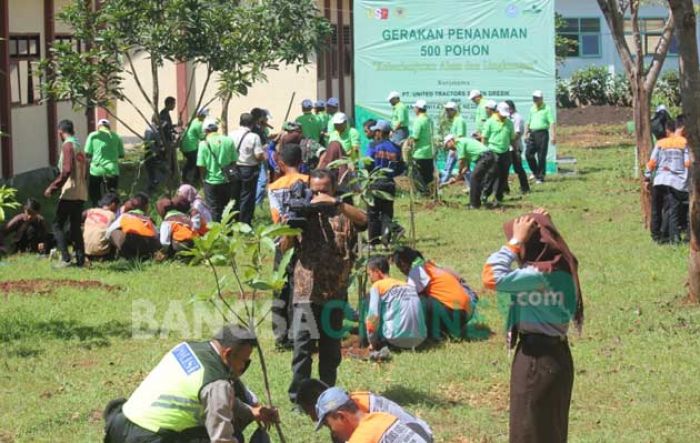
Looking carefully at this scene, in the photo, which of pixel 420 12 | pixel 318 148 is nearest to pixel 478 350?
pixel 318 148

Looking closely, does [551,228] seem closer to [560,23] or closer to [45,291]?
[45,291]

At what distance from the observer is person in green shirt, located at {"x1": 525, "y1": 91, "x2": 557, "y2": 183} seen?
79.6 ft

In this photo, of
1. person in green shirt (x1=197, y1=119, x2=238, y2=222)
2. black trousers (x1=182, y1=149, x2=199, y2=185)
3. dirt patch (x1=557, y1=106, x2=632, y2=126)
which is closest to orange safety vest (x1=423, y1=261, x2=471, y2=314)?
person in green shirt (x1=197, y1=119, x2=238, y2=222)

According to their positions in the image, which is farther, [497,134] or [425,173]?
[425,173]

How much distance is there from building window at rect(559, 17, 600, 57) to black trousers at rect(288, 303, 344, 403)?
4050 centimetres

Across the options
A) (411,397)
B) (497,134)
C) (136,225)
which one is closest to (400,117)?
(497,134)

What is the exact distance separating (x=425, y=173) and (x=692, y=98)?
9.55 m

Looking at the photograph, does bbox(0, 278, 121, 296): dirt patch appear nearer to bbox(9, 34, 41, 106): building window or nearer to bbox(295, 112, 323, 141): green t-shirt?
bbox(295, 112, 323, 141): green t-shirt

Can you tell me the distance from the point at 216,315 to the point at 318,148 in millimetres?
7983

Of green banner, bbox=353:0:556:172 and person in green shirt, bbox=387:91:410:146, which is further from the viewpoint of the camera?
green banner, bbox=353:0:556:172

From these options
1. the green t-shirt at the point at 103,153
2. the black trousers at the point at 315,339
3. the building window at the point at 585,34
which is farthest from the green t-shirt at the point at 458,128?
the building window at the point at 585,34

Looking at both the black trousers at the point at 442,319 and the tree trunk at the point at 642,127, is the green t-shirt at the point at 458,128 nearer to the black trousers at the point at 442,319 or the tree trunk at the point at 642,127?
the tree trunk at the point at 642,127

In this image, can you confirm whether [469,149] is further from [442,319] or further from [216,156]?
[442,319]

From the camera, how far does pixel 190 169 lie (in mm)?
23469
